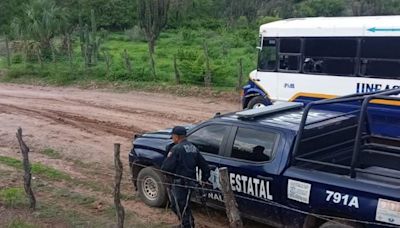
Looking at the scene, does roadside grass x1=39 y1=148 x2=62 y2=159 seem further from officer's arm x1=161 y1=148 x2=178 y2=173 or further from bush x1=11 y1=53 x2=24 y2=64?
bush x1=11 y1=53 x2=24 y2=64

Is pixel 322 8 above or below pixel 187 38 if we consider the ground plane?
above

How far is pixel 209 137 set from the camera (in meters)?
7.05

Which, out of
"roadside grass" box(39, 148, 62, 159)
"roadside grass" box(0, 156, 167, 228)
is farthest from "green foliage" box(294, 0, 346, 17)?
"roadside grass" box(0, 156, 167, 228)

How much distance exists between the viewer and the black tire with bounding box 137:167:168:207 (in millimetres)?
7605

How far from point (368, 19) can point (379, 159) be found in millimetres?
6193

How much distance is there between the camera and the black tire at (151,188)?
7.61 m

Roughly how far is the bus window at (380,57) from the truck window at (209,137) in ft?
19.2

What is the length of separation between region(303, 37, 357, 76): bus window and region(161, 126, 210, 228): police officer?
6595 mm

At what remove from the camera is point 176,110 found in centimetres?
1574

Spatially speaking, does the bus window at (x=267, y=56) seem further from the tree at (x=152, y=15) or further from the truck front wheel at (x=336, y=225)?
the tree at (x=152, y=15)

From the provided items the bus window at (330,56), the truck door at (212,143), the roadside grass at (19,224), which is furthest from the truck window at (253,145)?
the bus window at (330,56)

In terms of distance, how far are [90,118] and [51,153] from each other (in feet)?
12.6

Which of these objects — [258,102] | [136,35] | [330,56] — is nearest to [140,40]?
[136,35]

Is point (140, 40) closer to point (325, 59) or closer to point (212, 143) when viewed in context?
point (325, 59)
